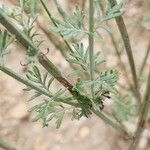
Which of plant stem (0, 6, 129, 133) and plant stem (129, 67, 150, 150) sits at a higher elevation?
plant stem (0, 6, 129, 133)

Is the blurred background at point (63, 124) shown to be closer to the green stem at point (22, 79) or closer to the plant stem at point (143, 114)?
the plant stem at point (143, 114)

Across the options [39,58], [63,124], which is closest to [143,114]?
[39,58]

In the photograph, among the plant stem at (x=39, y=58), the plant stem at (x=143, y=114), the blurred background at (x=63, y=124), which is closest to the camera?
the plant stem at (x=39, y=58)

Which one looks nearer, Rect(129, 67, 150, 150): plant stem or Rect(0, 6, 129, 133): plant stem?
Rect(0, 6, 129, 133): plant stem

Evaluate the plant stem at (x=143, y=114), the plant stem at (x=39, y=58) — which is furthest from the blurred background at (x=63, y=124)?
the plant stem at (x=39, y=58)

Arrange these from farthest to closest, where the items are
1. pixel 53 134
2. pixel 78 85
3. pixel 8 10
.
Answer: pixel 53 134, pixel 78 85, pixel 8 10

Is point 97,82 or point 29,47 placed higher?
point 29,47

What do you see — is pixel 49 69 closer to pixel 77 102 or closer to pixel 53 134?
pixel 77 102

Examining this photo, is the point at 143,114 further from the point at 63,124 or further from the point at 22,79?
the point at 63,124

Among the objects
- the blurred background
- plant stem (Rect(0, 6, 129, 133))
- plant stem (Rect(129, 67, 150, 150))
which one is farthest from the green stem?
the blurred background

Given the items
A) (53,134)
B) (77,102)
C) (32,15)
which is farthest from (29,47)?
(53,134)

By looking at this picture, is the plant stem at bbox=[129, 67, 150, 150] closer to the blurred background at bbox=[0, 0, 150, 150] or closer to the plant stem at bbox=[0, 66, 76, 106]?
the plant stem at bbox=[0, 66, 76, 106]
